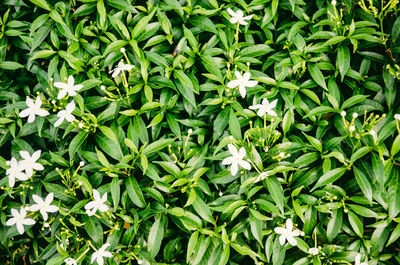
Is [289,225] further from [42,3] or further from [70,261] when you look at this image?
[42,3]

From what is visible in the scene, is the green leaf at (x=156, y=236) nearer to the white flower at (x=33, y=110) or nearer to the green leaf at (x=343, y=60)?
the white flower at (x=33, y=110)

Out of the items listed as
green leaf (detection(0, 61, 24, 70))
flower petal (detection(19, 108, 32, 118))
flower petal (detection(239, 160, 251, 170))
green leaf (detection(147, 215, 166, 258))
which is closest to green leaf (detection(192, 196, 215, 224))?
green leaf (detection(147, 215, 166, 258))

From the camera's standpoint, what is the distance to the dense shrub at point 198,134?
6.04 ft

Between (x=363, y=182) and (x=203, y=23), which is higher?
(x=203, y=23)

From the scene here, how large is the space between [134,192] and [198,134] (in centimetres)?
55

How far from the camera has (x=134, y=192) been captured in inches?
73.2

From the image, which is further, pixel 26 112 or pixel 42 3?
pixel 42 3

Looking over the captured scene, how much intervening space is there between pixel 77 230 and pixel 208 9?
5.84 ft

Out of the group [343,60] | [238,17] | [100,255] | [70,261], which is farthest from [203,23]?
[70,261]

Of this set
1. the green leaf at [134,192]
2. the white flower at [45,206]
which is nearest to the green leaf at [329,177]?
A: the green leaf at [134,192]

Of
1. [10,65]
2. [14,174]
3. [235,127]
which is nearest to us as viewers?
[14,174]

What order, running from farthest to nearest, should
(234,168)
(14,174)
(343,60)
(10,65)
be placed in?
(10,65), (343,60), (14,174), (234,168)

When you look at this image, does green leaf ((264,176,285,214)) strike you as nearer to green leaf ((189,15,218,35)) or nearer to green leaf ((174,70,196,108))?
green leaf ((174,70,196,108))

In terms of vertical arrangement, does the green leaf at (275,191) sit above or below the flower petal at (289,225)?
above
